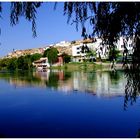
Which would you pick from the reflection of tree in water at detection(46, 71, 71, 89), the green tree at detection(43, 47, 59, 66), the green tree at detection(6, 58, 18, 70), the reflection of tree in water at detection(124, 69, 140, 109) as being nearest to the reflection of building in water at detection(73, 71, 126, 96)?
the reflection of tree in water at detection(46, 71, 71, 89)

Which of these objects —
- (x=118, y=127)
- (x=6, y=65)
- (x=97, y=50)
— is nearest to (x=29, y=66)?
(x=6, y=65)

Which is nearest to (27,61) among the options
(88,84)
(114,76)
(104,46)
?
(88,84)

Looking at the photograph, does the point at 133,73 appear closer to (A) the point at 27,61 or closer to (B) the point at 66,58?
(B) the point at 66,58

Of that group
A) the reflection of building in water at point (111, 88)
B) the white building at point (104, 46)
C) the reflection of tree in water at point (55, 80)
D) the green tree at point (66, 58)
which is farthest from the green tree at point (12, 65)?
the white building at point (104, 46)

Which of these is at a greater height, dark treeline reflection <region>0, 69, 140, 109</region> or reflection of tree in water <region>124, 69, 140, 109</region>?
reflection of tree in water <region>124, 69, 140, 109</region>

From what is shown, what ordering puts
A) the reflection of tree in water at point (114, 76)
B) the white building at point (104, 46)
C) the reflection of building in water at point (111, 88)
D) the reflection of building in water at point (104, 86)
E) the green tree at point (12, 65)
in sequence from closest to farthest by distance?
1. the white building at point (104, 46)
2. the reflection of tree in water at point (114, 76)
3. the reflection of building in water at point (111, 88)
4. the reflection of building in water at point (104, 86)
5. the green tree at point (12, 65)

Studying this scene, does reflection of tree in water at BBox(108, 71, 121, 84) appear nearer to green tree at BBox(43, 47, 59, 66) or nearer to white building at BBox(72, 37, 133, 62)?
white building at BBox(72, 37, 133, 62)

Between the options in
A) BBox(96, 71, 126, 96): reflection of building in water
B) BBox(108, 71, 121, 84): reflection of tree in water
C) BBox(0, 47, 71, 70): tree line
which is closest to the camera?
BBox(108, 71, 121, 84): reflection of tree in water

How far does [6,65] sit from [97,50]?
5734 centimetres

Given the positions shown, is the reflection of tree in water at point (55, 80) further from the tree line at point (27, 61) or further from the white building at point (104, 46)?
the tree line at point (27, 61)

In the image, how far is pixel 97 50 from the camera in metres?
2.86

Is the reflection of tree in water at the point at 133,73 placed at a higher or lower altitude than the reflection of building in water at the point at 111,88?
higher

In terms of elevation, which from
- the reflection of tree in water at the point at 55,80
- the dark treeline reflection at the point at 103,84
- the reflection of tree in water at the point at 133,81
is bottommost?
the reflection of tree in water at the point at 55,80

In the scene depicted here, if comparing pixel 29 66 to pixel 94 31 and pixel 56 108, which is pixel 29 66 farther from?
pixel 94 31
